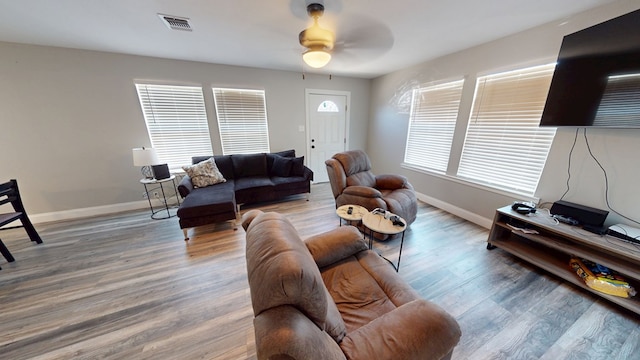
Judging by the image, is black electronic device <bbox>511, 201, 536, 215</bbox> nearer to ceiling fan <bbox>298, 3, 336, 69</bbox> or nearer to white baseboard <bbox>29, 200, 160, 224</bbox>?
ceiling fan <bbox>298, 3, 336, 69</bbox>

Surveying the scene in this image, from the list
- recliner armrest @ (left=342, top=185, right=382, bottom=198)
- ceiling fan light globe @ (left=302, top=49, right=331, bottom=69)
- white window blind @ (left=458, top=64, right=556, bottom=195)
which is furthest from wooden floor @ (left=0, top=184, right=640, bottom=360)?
ceiling fan light globe @ (left=302, top=49, right=331, bottom=69)

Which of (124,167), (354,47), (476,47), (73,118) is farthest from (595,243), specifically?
(73,118)

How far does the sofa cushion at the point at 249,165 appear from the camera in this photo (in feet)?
11.7

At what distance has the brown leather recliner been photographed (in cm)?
60

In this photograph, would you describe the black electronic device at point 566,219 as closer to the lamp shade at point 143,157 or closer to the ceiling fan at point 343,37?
the ceiling fan at point 343,37

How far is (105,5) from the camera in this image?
1.74 meters

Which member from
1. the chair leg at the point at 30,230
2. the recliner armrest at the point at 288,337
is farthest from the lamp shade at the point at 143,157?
the recliner armrest at the point at 288,337

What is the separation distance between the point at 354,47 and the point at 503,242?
116 inches

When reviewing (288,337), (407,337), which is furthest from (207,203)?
(407,337)

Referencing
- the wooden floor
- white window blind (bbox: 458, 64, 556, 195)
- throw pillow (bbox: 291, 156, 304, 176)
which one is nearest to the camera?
the wooden floor

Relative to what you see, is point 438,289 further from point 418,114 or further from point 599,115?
point 418,114

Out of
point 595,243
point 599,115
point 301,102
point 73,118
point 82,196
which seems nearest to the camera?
point 595,243

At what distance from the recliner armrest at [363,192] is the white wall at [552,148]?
A: 152 centimetres

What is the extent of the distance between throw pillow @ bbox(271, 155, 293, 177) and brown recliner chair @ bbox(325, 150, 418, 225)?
1.08 metres
